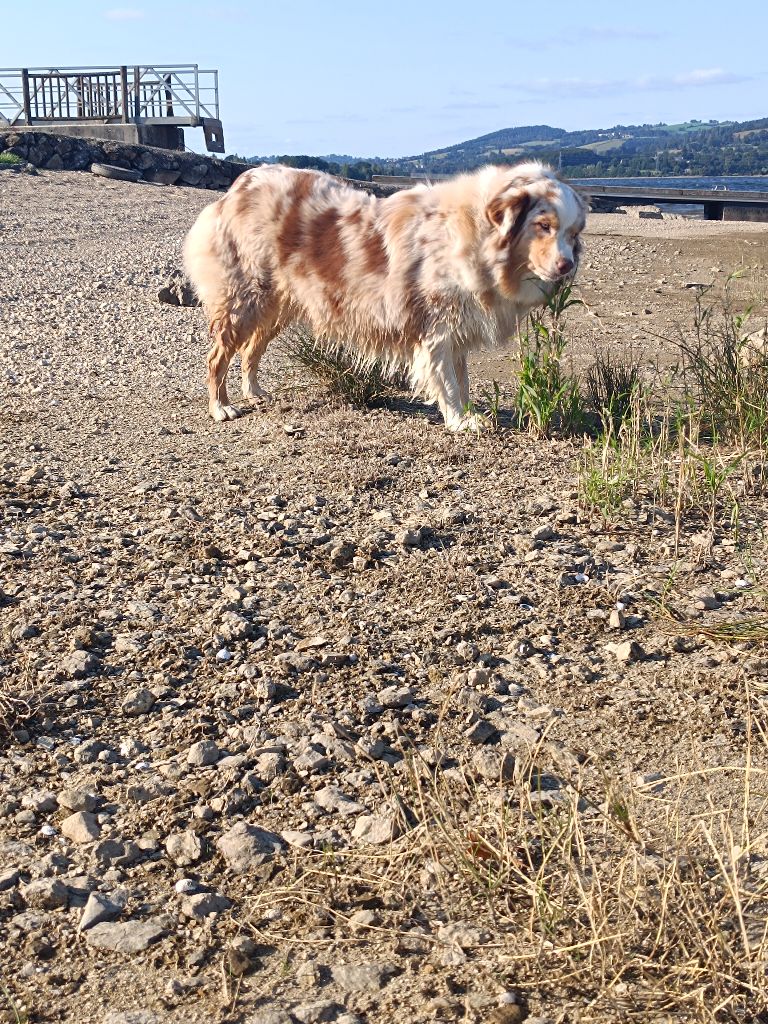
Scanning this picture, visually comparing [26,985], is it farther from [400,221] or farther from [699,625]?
[400,221]

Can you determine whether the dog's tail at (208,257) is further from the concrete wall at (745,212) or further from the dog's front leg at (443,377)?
the concrete wall at (745,212)

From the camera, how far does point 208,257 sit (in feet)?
21.2

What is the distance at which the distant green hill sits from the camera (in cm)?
6153

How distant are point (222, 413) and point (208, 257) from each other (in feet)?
2.94

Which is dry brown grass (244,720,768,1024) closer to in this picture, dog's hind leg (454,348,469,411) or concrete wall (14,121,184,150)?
dog's hind leg (454,348,469,411)

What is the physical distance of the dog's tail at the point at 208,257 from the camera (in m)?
6.42

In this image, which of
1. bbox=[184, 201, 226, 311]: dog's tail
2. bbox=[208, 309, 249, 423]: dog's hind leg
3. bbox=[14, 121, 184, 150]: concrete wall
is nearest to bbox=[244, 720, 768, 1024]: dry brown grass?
bbox=[208, 309, 249, 423]: dog's hind leg

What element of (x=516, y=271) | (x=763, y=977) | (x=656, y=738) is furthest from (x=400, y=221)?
(x=763, y=977)

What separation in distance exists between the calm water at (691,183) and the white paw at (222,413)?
1440cm

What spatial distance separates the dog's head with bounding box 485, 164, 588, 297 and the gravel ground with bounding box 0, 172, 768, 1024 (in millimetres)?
882

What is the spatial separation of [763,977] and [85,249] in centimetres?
1241

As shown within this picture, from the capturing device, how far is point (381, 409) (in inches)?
254

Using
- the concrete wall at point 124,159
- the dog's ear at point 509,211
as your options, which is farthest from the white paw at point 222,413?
the concrete wall at point 124,159

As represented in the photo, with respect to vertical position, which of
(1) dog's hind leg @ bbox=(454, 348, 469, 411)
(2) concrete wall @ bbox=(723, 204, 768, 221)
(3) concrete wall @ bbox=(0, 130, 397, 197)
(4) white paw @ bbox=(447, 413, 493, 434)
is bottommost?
(4) white paw @ bbox=(447, 413, 493, 434)
